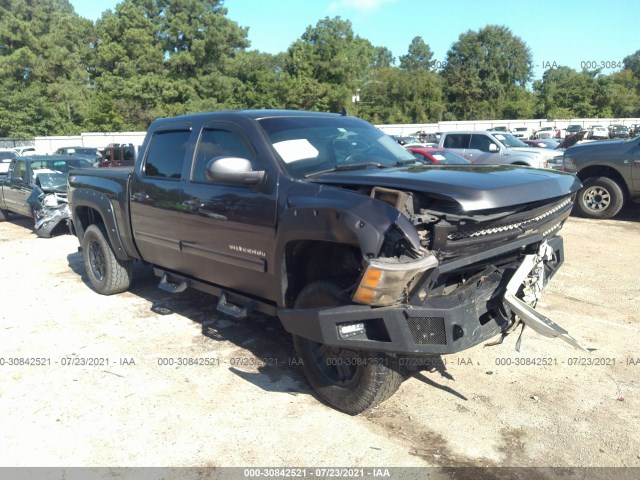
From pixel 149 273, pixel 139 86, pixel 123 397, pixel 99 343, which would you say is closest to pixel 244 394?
pixel 123 397

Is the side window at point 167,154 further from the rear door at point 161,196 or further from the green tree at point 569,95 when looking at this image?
the green tree at point 569,95

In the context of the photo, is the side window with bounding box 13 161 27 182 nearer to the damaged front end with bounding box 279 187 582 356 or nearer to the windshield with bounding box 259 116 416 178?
the windshield with bounding box 259 116 416 178

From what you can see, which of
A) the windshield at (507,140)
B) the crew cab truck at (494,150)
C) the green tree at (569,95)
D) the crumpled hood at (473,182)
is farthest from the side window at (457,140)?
the green tree at (569,95)

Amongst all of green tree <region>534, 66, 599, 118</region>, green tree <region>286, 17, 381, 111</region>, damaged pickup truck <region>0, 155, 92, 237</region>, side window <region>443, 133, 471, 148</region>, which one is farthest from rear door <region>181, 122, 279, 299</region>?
green tree <region>534, 66, 599, 118</region>

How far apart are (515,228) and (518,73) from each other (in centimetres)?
7001

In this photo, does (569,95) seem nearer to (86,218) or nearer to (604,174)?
(604,174)

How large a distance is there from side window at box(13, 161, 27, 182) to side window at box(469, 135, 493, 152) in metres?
11.8

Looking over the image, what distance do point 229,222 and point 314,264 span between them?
0.80m

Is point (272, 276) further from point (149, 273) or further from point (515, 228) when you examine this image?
point (149, 273)

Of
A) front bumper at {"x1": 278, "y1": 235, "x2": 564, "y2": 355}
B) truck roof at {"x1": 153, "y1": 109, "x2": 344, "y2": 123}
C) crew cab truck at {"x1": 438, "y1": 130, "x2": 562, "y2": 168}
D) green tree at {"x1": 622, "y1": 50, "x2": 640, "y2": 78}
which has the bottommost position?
front bumper at {"x1": 278, "y1": 235, "x2": 564, "y2": 355}

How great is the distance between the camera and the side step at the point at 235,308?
4133 mm

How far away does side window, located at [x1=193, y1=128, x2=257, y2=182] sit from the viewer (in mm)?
4197

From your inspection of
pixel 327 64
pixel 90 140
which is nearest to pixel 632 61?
pixel 327 64

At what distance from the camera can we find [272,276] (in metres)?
3.85
